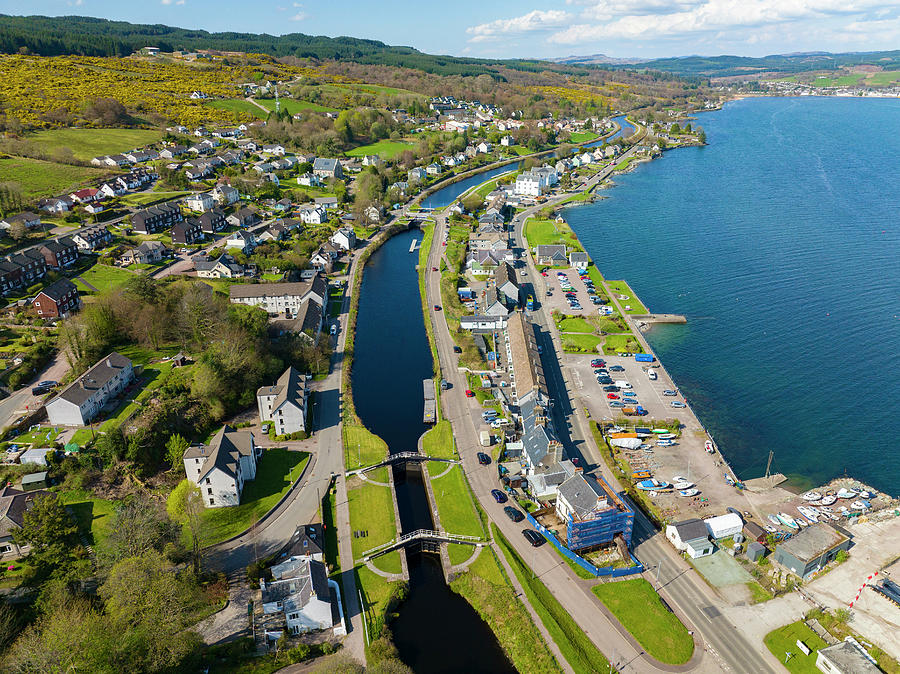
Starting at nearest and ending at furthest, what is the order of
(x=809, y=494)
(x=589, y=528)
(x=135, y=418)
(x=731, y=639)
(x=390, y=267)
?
(x=731, y=639) < (x=589, y=528) < (x=809, y=494) < (x=135, y=418) < (x=390, y=267)

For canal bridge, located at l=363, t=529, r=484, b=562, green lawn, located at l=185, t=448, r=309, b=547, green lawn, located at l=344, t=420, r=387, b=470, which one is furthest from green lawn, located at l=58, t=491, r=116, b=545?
canal bridge, located at l=363, t=529, r=484, b=562

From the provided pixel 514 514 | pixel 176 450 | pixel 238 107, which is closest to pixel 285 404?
pixel 176 450

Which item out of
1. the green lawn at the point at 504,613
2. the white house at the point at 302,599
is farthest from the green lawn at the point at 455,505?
the white house at the point at 302,599

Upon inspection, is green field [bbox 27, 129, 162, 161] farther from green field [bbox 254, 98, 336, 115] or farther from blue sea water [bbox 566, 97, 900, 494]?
blue sea water [bbox 566, 97, 900, 494]

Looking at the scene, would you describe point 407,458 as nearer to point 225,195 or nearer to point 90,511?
point 90,511

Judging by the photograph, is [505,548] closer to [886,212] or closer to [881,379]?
[881,379]

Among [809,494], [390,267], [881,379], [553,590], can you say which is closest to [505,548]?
[553,590]
